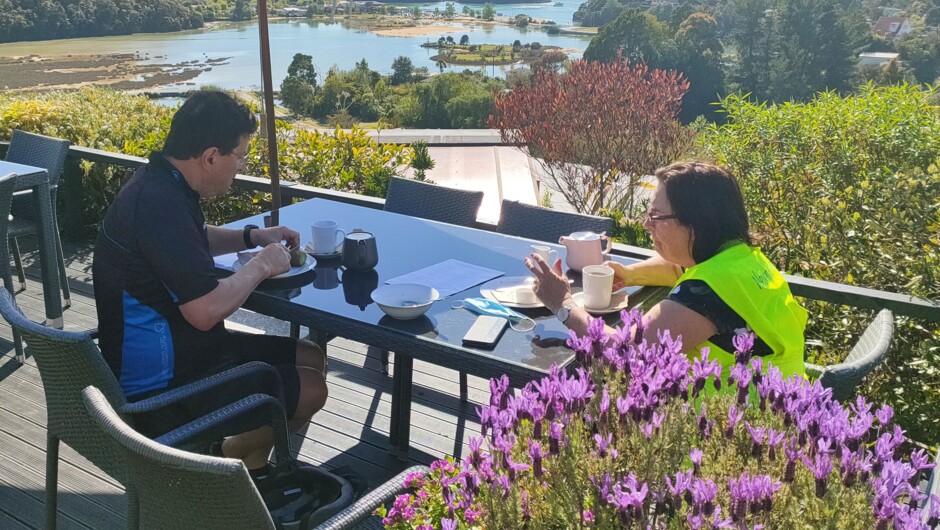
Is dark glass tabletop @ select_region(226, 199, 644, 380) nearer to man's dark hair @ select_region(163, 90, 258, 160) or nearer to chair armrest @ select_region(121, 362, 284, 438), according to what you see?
chair armrest @ select_region(121, 362, 284, 438)

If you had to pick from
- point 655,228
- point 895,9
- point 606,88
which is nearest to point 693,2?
point 895,9

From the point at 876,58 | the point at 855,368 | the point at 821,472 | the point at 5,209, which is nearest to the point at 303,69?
the point at 876,58

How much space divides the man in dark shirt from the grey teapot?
227 millimetres

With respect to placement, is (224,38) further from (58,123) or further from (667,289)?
(667,289)

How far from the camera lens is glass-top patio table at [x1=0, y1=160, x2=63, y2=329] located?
356cm

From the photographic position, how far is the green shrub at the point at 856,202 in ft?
8.68

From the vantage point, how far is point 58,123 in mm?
6105

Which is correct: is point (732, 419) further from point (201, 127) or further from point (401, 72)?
point (401, 72)

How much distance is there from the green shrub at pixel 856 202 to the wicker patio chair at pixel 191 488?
4.87ft

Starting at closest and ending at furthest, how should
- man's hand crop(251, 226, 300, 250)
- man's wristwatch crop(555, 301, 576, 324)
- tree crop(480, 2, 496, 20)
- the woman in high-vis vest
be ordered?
1. the woman in high-vis vest
2. man's wristwatch crop(555, 301, 576, 324)
3. man's hand crop(251, 226, 300, 250)
4. tree crop(480, 2, 496, 20)

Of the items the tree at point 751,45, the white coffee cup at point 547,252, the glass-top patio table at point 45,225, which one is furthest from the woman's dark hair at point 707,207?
the tree at point 751,45

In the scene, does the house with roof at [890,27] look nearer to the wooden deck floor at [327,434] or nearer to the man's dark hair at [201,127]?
the wooden deck floor at [327,434]

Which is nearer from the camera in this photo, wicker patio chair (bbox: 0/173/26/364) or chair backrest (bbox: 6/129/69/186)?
wicker patio chair (bbox: 0/173/26/364)

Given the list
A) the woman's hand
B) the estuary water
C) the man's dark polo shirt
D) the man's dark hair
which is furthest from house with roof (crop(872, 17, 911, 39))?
the man's dark polo shirt
